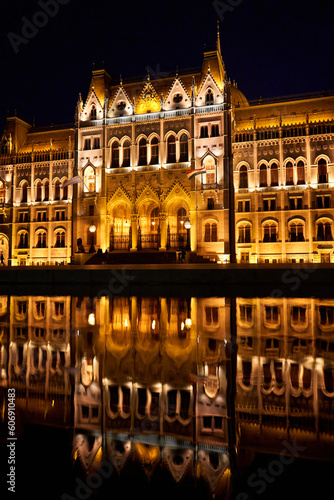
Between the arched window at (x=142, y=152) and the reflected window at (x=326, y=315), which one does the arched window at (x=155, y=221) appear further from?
the reflected window at (x=326, y=315)

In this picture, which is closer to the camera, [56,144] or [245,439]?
[245,439]

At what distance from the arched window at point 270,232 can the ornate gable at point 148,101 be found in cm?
1779

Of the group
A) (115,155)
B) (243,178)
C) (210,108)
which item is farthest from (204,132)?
(115,155)

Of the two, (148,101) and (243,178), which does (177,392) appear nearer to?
(243,178)

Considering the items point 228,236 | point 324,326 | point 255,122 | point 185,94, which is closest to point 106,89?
point 185,94

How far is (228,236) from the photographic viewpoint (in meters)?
37.8

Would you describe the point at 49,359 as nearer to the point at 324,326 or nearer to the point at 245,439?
the point at 245,439

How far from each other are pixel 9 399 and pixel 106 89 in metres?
46.7

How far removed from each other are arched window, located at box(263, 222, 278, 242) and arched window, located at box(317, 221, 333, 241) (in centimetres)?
421

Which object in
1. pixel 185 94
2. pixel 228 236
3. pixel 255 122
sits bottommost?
pixel 228 236

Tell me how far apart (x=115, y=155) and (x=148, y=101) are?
7181 mm

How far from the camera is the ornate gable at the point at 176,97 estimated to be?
4125cm

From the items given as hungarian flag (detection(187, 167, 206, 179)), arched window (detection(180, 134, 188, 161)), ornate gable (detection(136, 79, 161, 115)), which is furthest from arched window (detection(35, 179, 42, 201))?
hungarian flag (detection(187, 167, 206, 179))

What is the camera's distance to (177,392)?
3529mm
